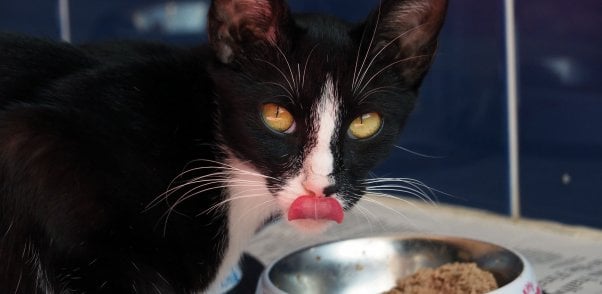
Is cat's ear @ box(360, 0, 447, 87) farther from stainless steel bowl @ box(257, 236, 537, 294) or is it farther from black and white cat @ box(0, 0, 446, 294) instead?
stainless steel bowl @ box(257, 236, 537, 294)

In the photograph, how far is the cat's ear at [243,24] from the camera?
88cm

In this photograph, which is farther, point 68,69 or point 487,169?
point 487,169

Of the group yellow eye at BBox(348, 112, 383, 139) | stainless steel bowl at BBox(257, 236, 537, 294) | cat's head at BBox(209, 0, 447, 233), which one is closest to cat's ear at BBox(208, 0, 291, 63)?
cat's head at BBox(209, 0, 447, 233)

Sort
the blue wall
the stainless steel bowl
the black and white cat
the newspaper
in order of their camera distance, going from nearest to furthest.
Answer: the black and white cat → the stainless steel bowl → the newspaper → the blue wall

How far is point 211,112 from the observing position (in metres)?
0.96

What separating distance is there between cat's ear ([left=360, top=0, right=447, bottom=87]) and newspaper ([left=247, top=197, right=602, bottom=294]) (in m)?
0.27

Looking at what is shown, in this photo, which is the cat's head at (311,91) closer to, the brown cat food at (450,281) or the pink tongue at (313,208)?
the pink tongue at (313,208)

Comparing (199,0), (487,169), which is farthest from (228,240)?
(199,0)

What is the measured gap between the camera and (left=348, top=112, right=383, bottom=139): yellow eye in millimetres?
925

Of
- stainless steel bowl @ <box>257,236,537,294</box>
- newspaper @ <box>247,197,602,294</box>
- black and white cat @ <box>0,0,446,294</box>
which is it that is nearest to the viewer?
black and white cat @ <box>0,0,446,294</box>

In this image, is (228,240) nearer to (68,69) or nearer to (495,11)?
(68,69)

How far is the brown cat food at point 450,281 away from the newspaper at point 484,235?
17 centimetres

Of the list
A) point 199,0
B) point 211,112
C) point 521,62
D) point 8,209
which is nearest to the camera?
point 8,209

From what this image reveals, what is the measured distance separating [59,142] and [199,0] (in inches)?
35.3
